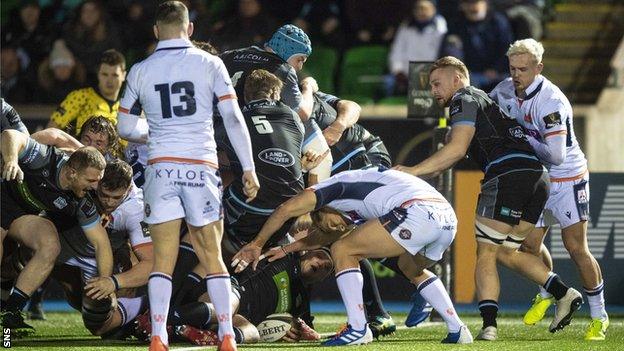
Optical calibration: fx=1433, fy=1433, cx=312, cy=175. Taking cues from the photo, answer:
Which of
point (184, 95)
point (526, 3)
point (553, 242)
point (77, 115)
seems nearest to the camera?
point (184, 95)

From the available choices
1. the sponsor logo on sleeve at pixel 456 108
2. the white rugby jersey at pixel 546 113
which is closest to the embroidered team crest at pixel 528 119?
the white rugby jersey at pixel 546 113

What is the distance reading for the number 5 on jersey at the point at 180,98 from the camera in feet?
26.9

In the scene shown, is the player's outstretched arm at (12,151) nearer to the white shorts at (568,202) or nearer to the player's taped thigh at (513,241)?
the player's taped thigh at (513,241)

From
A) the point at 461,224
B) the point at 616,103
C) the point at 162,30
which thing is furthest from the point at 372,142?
the point at 616,103

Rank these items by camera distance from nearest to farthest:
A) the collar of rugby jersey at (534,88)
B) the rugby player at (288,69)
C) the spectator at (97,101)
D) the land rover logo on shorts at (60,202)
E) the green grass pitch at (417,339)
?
the green grass pitch at (417,339) < the land rover logo on shorts at (60,202) < the collar of rugby jersey at (534,88) < the rugby player at (288,69) < the spectator at (97,101)

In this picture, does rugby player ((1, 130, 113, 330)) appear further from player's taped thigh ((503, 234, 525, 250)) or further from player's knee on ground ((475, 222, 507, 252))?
player's taped thigh ((503, 234, 525, 250))

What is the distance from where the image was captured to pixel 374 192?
9.24 metres

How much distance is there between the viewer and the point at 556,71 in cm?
1769

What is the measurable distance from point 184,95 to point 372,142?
3490 millimetres

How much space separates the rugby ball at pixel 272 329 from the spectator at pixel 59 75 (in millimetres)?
7363

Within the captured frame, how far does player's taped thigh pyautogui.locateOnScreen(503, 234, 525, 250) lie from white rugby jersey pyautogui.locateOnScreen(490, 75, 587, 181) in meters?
0.66

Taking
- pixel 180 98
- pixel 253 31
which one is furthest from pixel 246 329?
pixel 253 31

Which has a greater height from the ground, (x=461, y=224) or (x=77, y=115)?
(x=77, y=115)

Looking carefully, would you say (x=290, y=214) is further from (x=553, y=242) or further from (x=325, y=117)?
(x=553, y=242)
